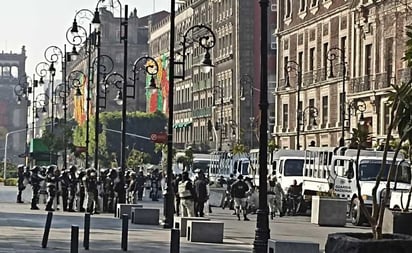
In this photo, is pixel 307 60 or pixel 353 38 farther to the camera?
pixel 307 60

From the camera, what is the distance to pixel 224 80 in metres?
110

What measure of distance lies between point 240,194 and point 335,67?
100 ft

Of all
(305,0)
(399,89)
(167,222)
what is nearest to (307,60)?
(305,0)

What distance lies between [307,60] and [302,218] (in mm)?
32243

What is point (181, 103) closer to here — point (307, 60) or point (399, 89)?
point (307, 60)

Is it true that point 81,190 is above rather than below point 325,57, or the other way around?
below

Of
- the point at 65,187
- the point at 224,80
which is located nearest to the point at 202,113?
the point at 224,80

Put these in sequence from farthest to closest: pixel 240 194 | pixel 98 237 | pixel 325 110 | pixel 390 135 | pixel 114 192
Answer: pixel 325 110 < pixel 114 192 < pixel 240 194 < pixel 98 237 < pixel 390 135

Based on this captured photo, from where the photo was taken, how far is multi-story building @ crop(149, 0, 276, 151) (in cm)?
10244

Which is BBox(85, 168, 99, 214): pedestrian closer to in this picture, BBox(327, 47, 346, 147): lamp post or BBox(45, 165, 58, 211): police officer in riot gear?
BBox(45, 165, 58, 211): police officer in riot gear

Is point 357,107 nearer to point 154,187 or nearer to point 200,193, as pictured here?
point 154,187

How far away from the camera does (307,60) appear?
79625 millimetres

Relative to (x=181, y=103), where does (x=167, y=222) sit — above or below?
below

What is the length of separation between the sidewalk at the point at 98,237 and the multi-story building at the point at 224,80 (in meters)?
52.3
